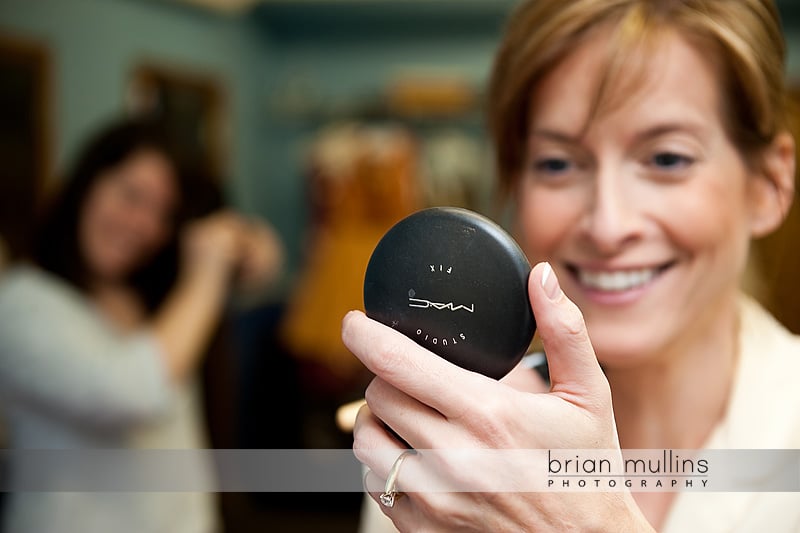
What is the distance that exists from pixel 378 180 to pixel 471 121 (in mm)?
460

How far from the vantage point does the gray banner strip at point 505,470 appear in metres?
0.28

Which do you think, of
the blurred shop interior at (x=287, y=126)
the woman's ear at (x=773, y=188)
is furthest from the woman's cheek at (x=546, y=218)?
the blurred shop interior at (x=287, y=126)

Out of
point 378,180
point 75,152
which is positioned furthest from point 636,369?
point 378,180

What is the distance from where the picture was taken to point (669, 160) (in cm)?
44

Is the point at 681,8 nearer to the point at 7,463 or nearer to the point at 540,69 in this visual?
the point at 540,69

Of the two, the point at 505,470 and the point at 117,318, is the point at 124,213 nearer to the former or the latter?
the point at 117,318

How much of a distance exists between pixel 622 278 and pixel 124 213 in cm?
70

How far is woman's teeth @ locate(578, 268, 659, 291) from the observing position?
0.45 meters

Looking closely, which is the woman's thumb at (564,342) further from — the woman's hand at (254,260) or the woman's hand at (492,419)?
the woman's hand at (254,260)

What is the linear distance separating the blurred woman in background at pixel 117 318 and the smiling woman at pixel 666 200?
1.84ft

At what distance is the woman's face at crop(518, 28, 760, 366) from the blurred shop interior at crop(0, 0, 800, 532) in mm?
925

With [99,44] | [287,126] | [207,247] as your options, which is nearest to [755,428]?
[207,247]

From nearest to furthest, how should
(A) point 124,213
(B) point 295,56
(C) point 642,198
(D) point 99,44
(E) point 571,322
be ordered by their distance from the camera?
1. (E) point 571,322
2. (C) point 642,198
3. (A) point 124,213
4. (D) point 99,44
5. (B) point 295,56

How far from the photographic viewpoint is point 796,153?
1.69 ft
